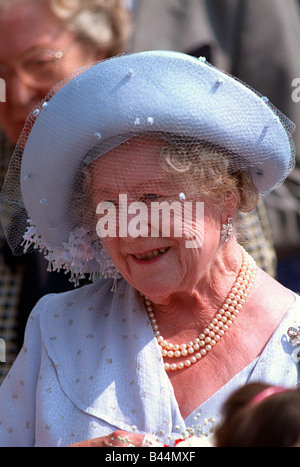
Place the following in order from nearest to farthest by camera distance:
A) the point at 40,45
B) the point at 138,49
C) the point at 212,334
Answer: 1. the point at 212,334
2. the point at 40,45
3. the point at 138,49

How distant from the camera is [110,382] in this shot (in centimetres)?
200

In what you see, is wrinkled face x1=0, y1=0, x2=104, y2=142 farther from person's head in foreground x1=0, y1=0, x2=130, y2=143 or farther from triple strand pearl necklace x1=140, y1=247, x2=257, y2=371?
triple strand pearl necklace x1=140, y1=247, x2=257, y2=371

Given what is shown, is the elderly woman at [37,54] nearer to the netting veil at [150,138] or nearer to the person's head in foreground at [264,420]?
the netting veil at [150,138]

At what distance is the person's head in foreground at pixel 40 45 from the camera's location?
2889mm

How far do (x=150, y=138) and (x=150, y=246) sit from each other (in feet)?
0.93

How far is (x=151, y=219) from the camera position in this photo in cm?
190

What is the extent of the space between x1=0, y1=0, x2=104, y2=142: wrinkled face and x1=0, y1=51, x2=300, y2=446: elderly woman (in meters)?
0.85

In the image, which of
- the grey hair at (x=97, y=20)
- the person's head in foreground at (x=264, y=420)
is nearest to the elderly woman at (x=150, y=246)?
the person's head in foreground at (x=264, y=420)

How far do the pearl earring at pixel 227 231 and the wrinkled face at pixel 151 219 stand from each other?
1.6 inches

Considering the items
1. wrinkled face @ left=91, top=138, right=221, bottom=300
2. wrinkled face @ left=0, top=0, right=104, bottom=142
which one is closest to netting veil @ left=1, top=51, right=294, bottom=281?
wrinkled face @ left=91, top=138, right=221, bottom=300

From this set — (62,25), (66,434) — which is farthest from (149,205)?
(62,25)

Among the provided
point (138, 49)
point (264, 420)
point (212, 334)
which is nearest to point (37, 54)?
point (138, 49)

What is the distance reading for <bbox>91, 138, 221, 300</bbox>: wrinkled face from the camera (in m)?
1.88

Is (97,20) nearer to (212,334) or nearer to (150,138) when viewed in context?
(150,138)
